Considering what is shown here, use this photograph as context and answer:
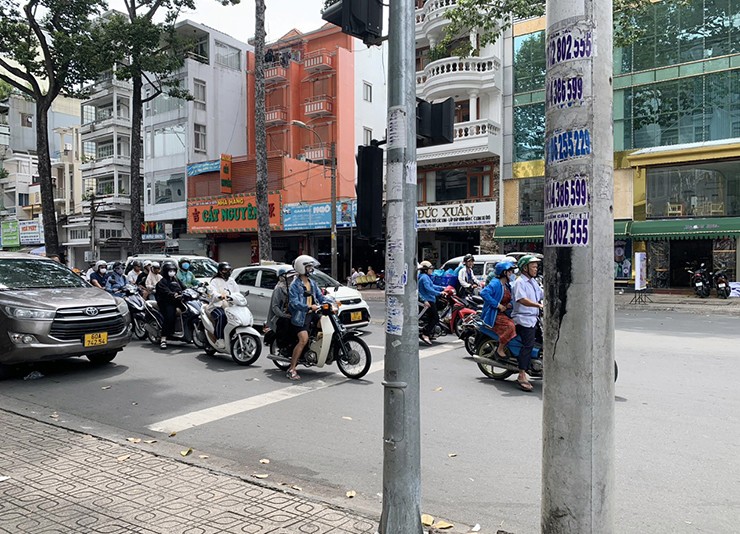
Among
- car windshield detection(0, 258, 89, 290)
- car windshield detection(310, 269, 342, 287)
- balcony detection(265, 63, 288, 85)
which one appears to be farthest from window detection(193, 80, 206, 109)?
car windshield detection(0, 258, 89, 290)

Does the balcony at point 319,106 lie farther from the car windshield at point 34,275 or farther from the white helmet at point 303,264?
the white helmet at point 303,264

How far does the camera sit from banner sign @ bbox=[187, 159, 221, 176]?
33.8m

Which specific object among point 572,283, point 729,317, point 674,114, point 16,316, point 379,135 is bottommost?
point 729,317

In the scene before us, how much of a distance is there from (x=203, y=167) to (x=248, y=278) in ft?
77.0

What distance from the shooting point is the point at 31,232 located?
165ft

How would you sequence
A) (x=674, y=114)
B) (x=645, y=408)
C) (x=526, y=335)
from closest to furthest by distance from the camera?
(x=645, y=408)
(x=526, y=335)
(x=674, y=114)

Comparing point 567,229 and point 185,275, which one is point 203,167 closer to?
point 185,275

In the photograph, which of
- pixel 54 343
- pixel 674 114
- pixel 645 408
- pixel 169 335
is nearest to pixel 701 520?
pixel 645 408

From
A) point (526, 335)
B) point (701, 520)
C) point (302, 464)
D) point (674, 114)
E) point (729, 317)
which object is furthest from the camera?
point (674, 114)

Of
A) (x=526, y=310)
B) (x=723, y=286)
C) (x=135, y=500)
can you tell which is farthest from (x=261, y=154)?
(x=135, y=500)

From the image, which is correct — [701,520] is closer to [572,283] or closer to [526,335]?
[572,283]

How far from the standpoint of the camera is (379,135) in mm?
39156

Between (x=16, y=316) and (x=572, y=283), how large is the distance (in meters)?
7.64

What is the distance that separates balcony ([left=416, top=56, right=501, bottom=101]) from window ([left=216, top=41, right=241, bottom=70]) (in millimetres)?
17530
